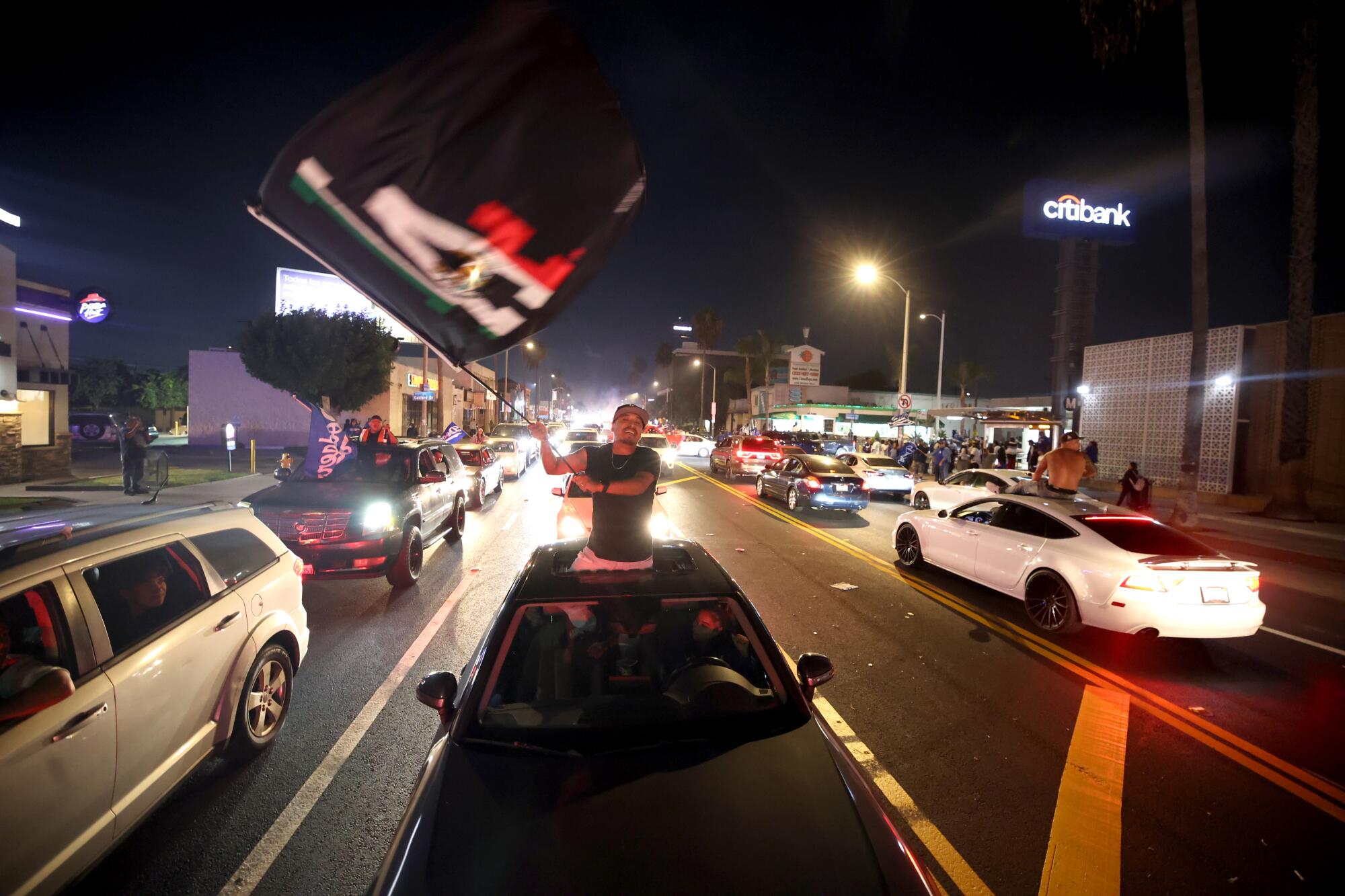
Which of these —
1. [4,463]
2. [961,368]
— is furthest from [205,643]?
[961,368]

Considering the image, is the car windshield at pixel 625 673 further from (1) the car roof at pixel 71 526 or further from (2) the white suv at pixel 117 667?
(1) the car roof at pixel 71 526

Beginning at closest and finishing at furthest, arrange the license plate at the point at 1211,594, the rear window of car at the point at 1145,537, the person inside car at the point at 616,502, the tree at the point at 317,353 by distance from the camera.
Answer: the person inside car at the point at 616,502 < the license plate at the point at 1211,594 < the rear window of car at the point at 1145,537 < the tree at the point at 317,353

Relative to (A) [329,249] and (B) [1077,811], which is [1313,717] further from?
(A) [329,249]

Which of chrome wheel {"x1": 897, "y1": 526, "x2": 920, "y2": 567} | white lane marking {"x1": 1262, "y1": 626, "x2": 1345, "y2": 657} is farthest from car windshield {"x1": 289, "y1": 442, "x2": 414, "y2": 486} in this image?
white lane marking {"x1": 1262, "y1": 626, "x2": 1345, "y2": 657}

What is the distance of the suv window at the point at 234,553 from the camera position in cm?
394

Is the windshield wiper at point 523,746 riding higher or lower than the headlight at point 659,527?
higher

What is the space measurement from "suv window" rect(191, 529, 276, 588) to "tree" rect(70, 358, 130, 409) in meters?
83.1

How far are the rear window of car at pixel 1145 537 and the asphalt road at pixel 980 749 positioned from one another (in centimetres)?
103

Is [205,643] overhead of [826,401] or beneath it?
beneath

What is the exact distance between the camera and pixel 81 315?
23016 millimetres

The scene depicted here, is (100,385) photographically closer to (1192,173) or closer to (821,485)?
(821,485)

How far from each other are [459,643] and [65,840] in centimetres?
363

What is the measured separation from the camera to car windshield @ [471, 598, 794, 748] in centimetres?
267

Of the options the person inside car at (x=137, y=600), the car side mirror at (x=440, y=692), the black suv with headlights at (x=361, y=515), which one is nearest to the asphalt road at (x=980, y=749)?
the black suv with headlights at (x=361, y=515)
